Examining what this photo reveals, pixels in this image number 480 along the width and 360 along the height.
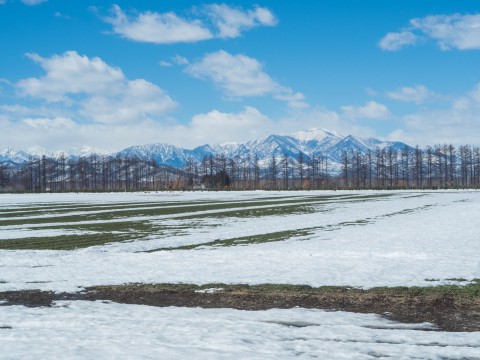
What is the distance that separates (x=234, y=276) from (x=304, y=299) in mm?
3451

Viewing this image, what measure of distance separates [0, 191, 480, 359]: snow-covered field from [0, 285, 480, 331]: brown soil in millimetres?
645

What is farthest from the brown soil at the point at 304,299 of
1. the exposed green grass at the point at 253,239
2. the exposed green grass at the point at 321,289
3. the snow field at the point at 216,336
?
the exposed green grass at the point at 253,239

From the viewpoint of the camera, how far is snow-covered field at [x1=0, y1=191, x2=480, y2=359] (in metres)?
8.57

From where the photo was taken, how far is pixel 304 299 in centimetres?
1230

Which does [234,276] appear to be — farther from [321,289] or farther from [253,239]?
[253,239]

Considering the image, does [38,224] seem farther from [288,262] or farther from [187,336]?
[187,336]

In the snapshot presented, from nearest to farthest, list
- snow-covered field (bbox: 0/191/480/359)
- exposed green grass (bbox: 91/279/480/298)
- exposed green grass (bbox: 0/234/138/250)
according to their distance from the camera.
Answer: snow-covered field (bbox: 0/191/480/359)
exposed green grass (bbox: 91/279/480/298)
exposed green grass (bbox: 0/234/138/250)

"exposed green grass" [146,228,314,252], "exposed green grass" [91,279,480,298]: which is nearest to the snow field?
"exposed green grass" [91,279,480,298]

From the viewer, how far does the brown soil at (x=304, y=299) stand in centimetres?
1070

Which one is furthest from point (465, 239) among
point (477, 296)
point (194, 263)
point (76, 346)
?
point (76, 346)

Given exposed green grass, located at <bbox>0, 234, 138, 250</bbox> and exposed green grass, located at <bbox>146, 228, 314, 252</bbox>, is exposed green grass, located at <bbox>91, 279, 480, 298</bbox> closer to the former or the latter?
exposed green grass, located at <bbox>146, 228, 314, 252</bbox>

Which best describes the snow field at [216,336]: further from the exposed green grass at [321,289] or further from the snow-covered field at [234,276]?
the exposed green grass at [321,289]

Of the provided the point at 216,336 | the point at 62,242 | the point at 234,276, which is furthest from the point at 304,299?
the point at 62,242

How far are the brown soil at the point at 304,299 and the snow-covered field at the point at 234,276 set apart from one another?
2.12ft
